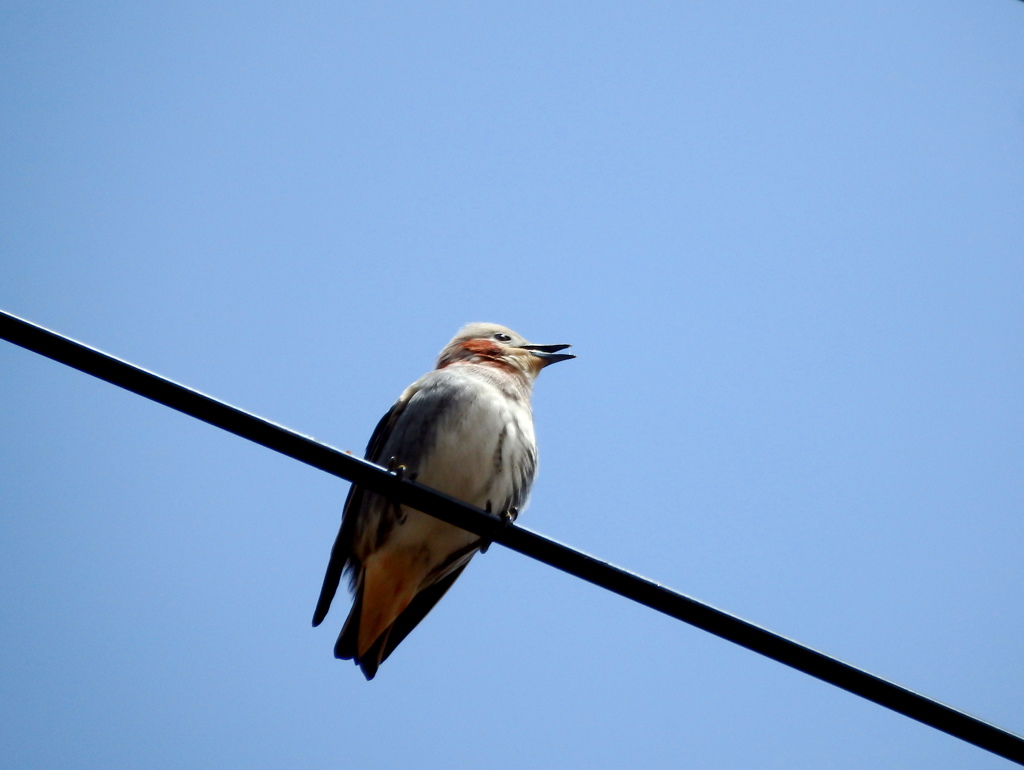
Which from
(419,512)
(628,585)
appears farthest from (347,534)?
(628,585)

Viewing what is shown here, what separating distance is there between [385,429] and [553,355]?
1.43 metres

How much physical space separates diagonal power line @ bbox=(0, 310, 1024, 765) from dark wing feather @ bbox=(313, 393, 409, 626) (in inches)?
101

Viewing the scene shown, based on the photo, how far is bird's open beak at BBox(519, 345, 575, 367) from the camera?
6.11 metres

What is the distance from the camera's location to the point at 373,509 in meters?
4.91

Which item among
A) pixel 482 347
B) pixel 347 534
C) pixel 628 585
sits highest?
pixel 482 347

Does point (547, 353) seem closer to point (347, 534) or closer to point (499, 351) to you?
point (499, 351)

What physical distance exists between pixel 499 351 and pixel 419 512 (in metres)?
1.65

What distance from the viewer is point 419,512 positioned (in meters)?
4.63

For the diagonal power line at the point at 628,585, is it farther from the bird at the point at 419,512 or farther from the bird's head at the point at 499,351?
the bird's head at the point at 499,351

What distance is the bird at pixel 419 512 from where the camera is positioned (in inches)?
187

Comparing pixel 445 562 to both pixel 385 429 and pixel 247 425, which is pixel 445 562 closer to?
pixel 385 429

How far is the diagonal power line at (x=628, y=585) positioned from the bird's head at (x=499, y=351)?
3314 millimetres

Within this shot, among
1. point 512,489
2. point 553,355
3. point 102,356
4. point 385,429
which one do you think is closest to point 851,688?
point 102,356

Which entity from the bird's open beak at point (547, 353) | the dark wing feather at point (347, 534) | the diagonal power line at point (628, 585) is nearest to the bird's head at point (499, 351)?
the bird's open beak at point (547, 353)
